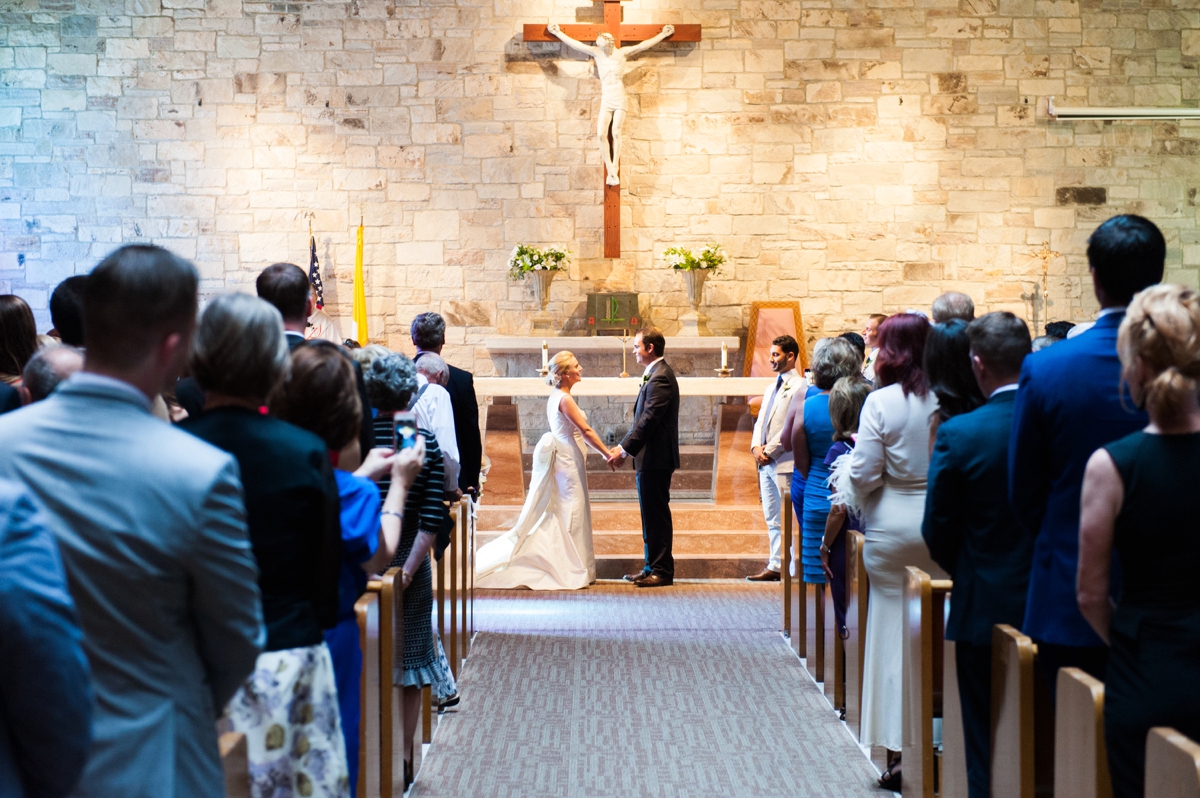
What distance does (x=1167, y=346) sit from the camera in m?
1.82

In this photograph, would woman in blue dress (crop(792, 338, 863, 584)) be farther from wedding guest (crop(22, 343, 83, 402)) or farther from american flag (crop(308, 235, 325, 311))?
american flag (crop(308, 235, 325, 311))

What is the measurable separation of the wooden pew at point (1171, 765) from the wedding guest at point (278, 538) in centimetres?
139

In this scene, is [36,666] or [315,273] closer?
[36,666]

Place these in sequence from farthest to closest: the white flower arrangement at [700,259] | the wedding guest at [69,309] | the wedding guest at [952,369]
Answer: the white flower arrangement at [700,259], the wedding guest at [69,309], the wedding guest at [952,369]

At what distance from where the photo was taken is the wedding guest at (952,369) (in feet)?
9.32

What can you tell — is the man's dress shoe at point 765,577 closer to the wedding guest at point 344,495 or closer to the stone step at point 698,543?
the stone step at point 698,543

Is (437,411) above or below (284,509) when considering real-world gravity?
below

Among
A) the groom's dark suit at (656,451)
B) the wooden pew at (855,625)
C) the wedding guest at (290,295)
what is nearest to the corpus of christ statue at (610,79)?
the groom's dark suit at (656,451)

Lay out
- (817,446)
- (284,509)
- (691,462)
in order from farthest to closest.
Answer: (691,462)
(817,446)
(284,509)

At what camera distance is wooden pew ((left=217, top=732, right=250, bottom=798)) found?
5.62ft

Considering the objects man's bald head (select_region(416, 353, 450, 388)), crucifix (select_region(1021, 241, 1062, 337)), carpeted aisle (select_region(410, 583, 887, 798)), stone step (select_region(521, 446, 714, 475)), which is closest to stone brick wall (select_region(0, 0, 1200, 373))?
crucifix (select_region(1021, 241, 1062, 337))

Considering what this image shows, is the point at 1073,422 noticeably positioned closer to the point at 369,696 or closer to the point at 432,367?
the point at 369,696

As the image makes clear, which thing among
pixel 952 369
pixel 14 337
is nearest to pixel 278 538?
pixel 14 337

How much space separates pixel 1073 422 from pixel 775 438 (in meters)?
4.24
